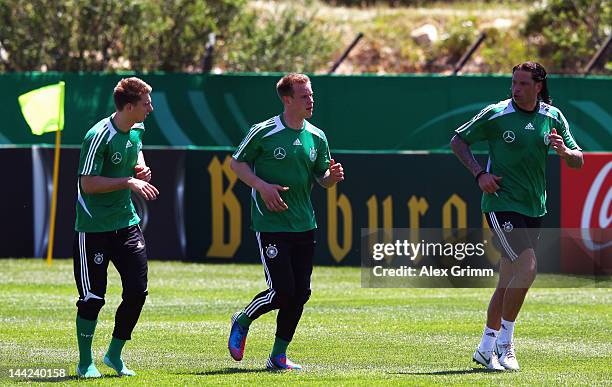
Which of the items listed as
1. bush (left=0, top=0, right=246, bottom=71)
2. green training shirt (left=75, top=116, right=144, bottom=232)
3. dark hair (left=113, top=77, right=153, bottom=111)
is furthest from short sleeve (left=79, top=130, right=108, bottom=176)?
bush (left=0, top=0, right=246, bottom=71)

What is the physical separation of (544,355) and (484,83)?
11279 millimetres

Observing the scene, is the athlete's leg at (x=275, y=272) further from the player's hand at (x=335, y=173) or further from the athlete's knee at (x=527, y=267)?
the athlete's knee at (x=527, y=267)

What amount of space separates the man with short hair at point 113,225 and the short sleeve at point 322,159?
3.90 feet

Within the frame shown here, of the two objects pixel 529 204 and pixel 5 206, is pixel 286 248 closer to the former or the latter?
pixel 529 204

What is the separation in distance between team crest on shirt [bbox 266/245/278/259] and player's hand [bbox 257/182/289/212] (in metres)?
0.26

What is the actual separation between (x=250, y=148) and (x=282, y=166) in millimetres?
247

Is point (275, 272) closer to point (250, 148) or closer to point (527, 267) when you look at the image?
point (250, 148)

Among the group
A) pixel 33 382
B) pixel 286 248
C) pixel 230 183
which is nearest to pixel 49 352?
pixel 33 382

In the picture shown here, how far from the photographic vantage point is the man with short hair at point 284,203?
9.06m

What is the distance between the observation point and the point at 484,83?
68.5 feet

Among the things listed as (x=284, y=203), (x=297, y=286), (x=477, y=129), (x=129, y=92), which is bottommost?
(x=297, y=286)

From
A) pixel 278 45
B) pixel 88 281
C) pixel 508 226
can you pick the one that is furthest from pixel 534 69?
pixel 278 45

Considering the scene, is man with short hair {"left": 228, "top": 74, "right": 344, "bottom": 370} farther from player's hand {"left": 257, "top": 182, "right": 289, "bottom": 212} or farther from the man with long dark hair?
the man with long dark hair

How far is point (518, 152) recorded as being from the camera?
30.3 ft
